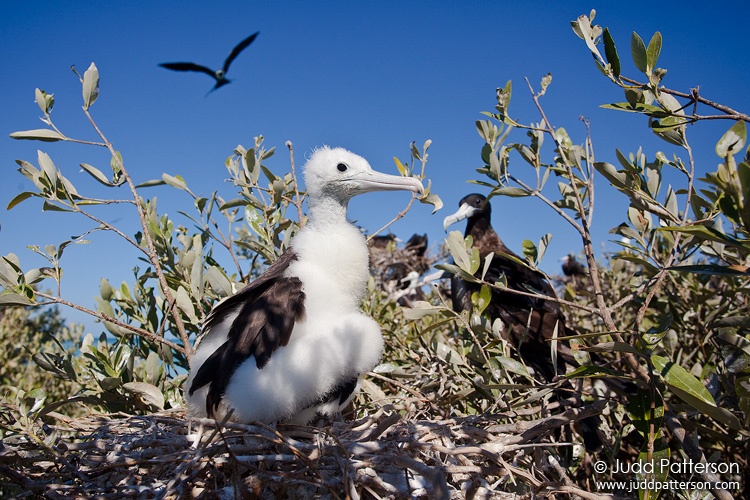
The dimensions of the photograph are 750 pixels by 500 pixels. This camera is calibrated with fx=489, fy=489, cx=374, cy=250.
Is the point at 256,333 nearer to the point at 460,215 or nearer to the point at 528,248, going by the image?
the point at 528,248

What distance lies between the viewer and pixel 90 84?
1.83 meters

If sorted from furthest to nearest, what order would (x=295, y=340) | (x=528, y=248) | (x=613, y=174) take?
(x=528, y=248) → (x=295, y=340) → (x=613, y=174)

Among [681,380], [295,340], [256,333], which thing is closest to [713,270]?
[681,380]

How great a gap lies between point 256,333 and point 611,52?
1356 millimetres

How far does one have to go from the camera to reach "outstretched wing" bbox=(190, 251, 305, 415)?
5.27 feet

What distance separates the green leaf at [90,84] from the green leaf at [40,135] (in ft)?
0.49

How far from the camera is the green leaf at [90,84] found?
1823mm

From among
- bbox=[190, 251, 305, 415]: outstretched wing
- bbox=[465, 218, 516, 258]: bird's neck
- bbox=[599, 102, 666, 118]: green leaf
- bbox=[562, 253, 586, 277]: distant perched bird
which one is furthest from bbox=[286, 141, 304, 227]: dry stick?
bbox=[562, 253, 586, 277]: distant perched bird

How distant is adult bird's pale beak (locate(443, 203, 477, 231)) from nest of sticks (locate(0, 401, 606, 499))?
318 centimetres

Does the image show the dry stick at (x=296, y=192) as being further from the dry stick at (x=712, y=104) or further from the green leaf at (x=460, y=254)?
the dry stick at (x=712, y=104)

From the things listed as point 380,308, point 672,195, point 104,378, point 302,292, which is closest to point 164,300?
point 104,378

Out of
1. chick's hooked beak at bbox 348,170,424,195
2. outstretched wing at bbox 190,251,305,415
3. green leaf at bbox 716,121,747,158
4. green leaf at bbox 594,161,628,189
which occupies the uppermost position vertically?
chick's hooked beak at bbox 348,170,424,195

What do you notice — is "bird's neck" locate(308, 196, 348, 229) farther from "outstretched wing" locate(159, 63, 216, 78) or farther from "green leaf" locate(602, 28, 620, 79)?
"green leaf" locate(602, 28, 620, 79)

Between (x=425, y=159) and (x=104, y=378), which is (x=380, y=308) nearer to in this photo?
(x=425, y=159)
